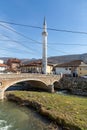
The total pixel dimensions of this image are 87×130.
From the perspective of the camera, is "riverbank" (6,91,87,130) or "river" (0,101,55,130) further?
"river" (0,101,55,130)

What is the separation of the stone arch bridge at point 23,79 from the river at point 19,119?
A: 262 inches

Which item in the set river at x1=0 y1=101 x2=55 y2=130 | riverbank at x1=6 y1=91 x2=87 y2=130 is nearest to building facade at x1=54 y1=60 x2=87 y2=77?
riverbank at x1=6 y1=91 x2=87 y2=130

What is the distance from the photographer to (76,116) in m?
21.9

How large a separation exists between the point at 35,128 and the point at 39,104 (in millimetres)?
8552

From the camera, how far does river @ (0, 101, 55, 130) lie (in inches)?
819

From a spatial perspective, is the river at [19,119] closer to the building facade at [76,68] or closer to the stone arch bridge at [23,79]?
the stone arch bridge at [23,79]

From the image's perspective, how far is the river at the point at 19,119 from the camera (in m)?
20.8

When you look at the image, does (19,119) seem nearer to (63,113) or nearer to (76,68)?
(63,113)

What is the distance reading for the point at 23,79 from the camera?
4112 centimetres

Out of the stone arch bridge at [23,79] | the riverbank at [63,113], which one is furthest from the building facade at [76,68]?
the riverbank at [63,113]

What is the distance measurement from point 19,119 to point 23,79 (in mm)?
17872

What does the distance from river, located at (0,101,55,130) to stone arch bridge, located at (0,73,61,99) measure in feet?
21.8

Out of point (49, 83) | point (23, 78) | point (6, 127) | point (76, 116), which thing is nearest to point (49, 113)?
point (76, 116)

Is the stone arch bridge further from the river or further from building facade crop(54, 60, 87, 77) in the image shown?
building facade crop(54, 60, 87, 77)
